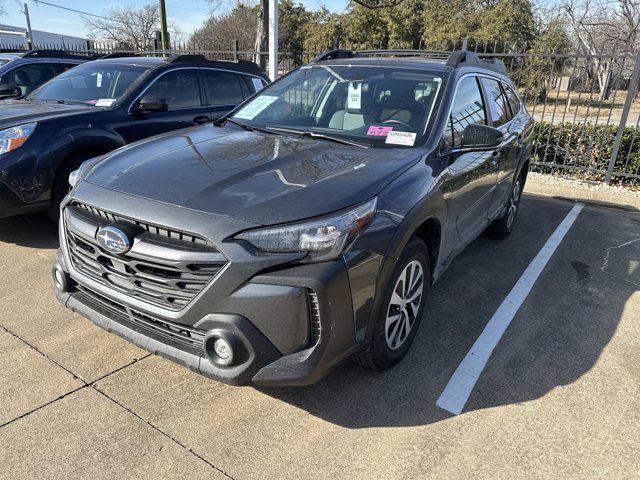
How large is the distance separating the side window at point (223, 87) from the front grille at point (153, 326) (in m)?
3.95

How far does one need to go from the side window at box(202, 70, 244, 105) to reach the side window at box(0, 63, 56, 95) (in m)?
3.50

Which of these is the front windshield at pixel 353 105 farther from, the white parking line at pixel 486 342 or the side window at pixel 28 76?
the side window at pixel 28 76

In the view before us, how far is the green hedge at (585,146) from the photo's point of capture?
7941 millimetres

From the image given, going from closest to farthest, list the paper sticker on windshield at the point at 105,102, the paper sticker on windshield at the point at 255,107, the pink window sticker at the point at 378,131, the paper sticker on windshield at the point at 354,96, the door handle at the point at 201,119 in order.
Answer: the pink window sticker at the point at 378,131, the paper sticker on windshield at the point at 354,96, the paper sticker on windshield at the point at 255,107, the paper sticker on windshield at the point at 105,102, the door handle at the point at 201,119

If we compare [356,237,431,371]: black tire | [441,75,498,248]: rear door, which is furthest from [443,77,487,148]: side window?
[356,237,431,371]: black tire

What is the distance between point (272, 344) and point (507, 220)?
12.8 ft

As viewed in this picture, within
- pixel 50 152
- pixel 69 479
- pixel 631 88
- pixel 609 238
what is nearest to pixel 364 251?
pixel 69 479

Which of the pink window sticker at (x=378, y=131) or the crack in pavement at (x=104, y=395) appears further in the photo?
the pink window sticker at (x=378, y=131)

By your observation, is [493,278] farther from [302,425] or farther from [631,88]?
[631,88]

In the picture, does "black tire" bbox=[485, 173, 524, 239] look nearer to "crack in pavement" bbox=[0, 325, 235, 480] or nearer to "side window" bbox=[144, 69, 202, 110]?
"side window" bbox=[144, 69, 202, 110]

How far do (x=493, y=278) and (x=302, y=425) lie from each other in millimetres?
2579

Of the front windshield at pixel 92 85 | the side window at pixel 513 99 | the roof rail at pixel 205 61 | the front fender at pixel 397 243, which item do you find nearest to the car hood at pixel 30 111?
the front windshield at pixel 92 85

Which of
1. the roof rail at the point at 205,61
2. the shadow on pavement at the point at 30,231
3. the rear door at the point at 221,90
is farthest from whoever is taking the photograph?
the rear door at the point at 221,90

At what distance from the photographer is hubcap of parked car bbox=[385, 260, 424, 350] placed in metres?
2.76
